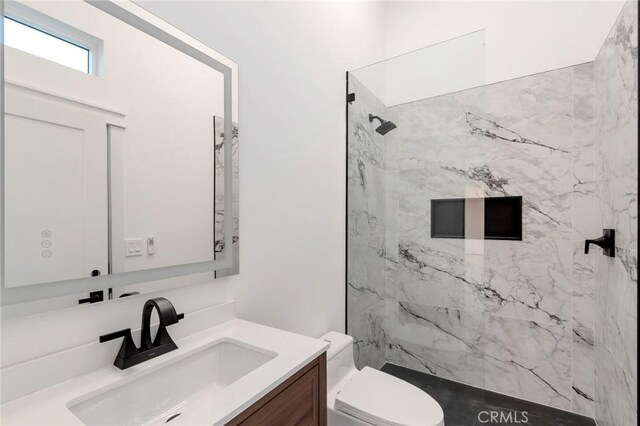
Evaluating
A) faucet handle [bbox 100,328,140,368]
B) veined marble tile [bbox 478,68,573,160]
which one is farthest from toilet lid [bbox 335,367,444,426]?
veined marble tile [bbox 478,68,573,160]

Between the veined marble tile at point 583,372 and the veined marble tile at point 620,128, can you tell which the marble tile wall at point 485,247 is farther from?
the veined marble tile at point 620,128

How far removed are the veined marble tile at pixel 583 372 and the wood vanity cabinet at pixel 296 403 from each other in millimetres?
1945

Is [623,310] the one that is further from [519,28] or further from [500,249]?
[519,28]

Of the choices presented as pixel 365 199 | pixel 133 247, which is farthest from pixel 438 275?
pixel 133 247

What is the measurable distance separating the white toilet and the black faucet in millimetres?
913

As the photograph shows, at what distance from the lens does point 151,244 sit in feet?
3.40

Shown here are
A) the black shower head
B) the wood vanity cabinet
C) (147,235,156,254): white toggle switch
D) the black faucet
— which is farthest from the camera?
the black shower head

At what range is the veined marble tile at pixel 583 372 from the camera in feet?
6.70

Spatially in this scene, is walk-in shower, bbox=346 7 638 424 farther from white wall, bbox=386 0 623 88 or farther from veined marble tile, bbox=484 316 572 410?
white wall, bbox=386 0 623 88

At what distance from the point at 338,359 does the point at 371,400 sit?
294 mm

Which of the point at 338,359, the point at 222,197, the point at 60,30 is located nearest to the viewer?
the point at 60,30

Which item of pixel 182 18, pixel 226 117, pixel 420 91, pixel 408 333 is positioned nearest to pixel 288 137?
pixel 226 117

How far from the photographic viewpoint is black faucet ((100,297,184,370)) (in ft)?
2.93

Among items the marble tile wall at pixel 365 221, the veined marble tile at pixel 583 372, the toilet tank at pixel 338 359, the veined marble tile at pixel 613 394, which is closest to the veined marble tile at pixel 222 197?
the toilet tank at pixel 338 359
